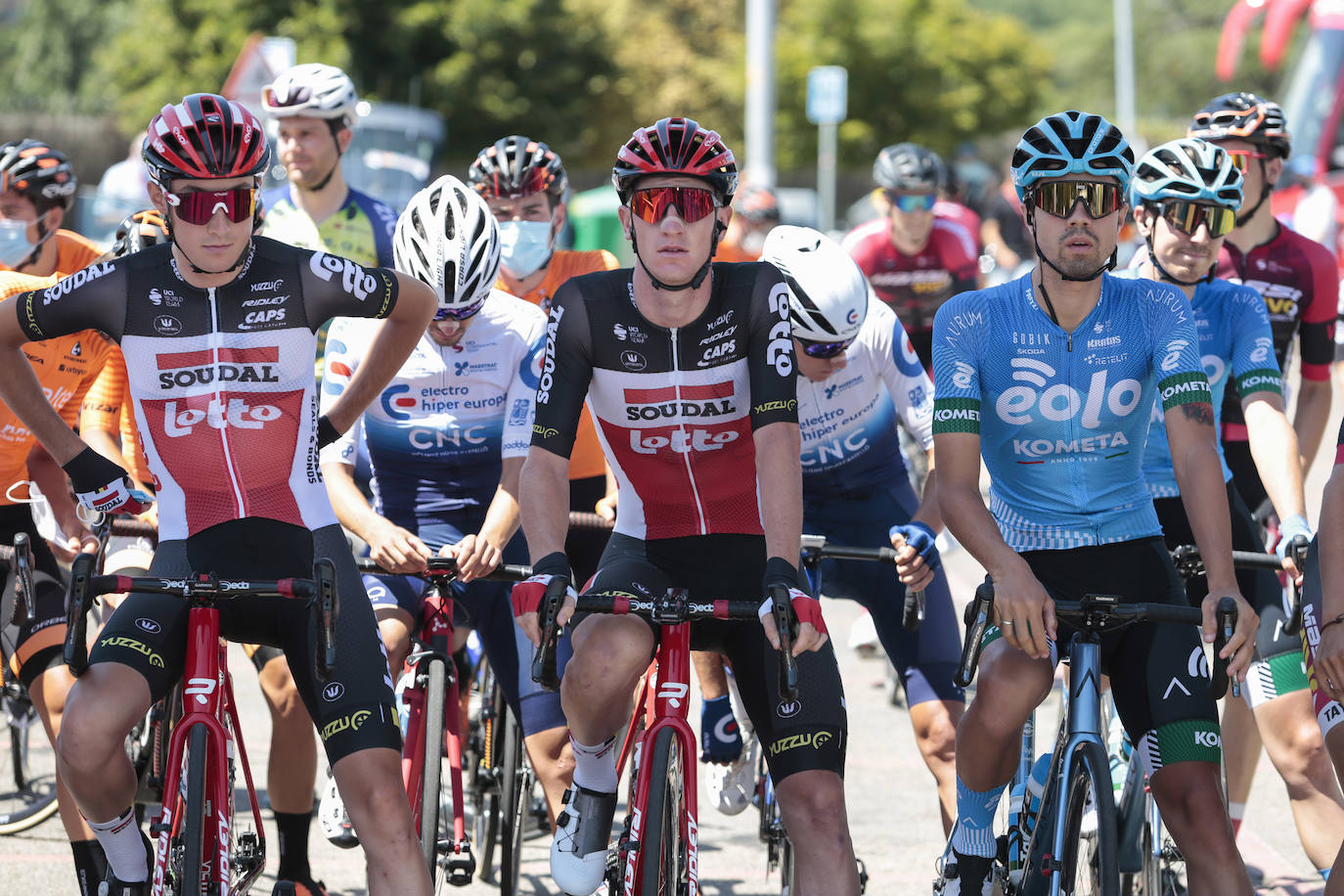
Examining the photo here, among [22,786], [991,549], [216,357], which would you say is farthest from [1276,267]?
[22,786]

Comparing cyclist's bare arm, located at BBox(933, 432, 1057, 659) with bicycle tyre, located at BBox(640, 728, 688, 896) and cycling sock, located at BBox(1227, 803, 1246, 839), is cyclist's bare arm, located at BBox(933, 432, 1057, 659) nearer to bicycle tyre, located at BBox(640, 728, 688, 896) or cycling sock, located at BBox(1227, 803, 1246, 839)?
bicycle tyre, located at BBox(640, 728, 688, 896)

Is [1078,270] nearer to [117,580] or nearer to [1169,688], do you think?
[1169,688]

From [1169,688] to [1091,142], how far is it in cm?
146

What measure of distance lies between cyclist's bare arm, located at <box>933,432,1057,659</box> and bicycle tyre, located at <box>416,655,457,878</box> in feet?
5.67

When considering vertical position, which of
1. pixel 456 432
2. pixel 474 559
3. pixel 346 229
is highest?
pixel 346 229

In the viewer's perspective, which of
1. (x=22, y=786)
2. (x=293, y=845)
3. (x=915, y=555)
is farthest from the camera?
(x=22, y=786)

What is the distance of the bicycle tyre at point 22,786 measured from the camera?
667cm

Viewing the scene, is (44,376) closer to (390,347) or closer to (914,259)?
(390,347)

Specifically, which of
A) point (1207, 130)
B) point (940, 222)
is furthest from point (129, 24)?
point (1207, 130)

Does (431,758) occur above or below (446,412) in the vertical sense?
below

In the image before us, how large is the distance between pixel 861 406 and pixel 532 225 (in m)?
1.66

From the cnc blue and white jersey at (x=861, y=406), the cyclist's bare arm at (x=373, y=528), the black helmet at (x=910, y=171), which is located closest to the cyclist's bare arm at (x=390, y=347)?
the cyclist's bare arm at (x=373, y=528)

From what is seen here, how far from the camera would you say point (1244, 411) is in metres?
5.41

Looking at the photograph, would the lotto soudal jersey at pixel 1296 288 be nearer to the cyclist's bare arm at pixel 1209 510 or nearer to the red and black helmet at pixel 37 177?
the cyclist's bare arm at pixel 1209 510
